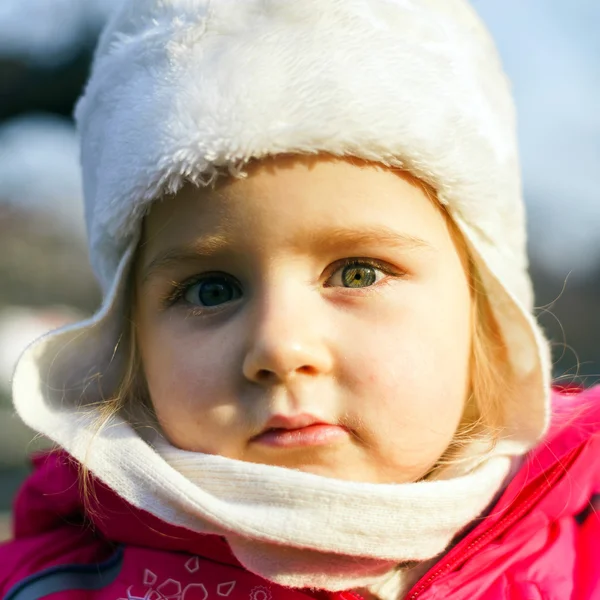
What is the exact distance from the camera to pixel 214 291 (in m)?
1.18

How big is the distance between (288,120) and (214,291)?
0.92 ft

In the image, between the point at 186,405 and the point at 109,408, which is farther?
the point at 109,408

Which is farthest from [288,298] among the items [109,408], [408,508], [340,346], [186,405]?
[109,408]

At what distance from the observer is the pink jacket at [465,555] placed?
1169 mm

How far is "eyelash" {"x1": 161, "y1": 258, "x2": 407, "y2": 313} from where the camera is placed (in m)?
1.12

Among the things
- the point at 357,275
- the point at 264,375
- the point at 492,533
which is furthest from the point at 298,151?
the point at 492,533

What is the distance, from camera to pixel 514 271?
132 cm

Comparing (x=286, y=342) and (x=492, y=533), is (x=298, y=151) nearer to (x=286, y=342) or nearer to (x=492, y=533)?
(x=286, y=342)

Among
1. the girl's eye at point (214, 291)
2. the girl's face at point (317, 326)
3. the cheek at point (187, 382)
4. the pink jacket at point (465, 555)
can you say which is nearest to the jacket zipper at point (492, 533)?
the pink jacket at point (465, 555)

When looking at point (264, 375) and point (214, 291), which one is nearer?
point (264, 375)

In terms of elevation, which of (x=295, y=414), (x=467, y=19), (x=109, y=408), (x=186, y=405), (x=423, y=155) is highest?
(x=467, y=19)

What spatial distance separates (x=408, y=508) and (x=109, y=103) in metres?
0.78

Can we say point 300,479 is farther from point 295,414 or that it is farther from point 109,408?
Result: point 109,408

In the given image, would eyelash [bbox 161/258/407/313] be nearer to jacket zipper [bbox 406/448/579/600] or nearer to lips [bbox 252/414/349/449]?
lips [bbox 252/414/349/449]
